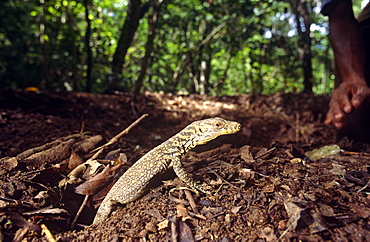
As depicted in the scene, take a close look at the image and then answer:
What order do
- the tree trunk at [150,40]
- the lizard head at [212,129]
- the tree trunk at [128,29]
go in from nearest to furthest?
the lizard head at [212,129]
the tree trunk at [150,40]
the tree trunk at [128,29]

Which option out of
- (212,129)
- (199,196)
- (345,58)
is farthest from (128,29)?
(199,196)

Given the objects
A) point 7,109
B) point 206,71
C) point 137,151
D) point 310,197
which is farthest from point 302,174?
point 206,71

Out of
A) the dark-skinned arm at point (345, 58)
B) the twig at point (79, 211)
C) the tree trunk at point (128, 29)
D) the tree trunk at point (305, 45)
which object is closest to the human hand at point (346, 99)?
the dark-skinned arm at point (345, 58)

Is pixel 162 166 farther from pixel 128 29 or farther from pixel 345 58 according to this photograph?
pixel 128 29

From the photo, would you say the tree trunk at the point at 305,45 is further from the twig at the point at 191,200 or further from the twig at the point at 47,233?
the twig at the point at 47,233

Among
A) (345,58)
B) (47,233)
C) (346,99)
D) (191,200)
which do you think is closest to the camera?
(47,233)

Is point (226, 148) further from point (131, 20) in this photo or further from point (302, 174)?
point (131, 20)
